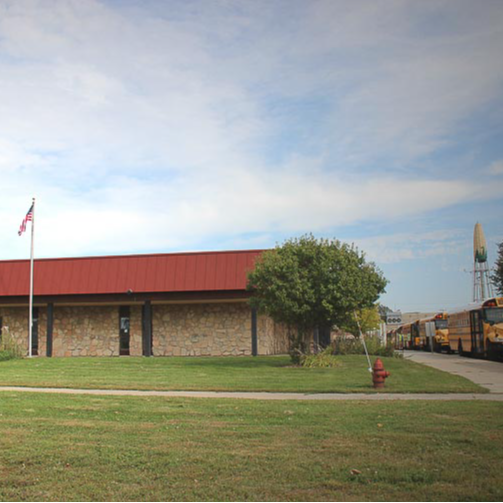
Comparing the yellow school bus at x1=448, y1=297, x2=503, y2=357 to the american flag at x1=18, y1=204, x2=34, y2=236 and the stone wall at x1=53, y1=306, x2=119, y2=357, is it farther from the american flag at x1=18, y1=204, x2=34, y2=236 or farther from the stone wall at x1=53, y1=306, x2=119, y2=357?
the american flag at x1=18, y1=204, x2=34, y2=236

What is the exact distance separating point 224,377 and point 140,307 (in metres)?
15.3

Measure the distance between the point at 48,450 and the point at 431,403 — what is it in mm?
7315

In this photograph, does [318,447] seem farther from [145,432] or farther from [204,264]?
[204,264]

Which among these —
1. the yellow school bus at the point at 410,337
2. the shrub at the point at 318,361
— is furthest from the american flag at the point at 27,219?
the yellow school bus at the point at 410,337

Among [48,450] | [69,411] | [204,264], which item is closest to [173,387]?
[69,411]

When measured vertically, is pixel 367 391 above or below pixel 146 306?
below

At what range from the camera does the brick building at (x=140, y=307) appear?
99.1ft

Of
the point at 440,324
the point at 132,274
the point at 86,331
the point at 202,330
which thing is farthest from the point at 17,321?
the point at 440,324

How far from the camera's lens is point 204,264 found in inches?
1195

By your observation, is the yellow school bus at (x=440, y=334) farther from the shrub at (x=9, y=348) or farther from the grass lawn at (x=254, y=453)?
the grass lawn at (x=254, y=453)

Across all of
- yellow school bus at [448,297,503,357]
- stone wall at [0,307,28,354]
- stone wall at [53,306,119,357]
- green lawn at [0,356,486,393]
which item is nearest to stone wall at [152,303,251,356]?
stone wall at [53,306,119,357]

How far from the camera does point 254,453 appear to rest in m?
7.78

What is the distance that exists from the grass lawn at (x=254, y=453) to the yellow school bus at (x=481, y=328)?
20.4m

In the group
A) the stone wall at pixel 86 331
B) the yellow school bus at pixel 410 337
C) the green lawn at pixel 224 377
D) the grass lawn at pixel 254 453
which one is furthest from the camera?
the yellow school bus at pixel 410 337
